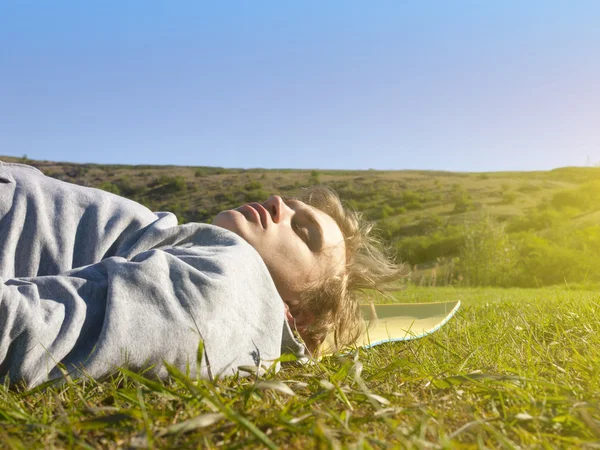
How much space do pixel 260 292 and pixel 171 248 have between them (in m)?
0.38

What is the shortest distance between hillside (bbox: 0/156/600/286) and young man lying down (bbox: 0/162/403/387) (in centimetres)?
1376

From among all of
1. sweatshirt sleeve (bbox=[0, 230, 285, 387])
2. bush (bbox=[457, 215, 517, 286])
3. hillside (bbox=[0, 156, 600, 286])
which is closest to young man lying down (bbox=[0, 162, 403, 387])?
sweatshirt sleeve (bbox=[0, 230, 285, 387])

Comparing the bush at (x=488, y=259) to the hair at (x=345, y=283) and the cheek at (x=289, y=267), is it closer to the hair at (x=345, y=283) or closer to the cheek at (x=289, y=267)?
the hair at (x=345, y=283)

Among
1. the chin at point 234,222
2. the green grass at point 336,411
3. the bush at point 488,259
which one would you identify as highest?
the chin at point 234,222

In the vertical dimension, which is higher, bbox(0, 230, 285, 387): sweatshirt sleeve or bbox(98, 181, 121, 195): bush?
bbox(0, 230, 285, 387): sweatshirt sleeve

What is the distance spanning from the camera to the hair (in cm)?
273

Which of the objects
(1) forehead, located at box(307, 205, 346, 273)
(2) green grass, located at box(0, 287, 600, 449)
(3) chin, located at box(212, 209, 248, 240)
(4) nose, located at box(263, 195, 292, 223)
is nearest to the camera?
(2) green grass, located at box(0, 287, 600, 449)

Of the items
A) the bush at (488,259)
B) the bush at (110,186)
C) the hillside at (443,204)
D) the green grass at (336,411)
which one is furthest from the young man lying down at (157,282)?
the bush at (110,186)

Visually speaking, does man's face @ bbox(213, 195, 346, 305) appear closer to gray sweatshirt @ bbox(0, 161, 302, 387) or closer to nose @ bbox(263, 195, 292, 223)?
nose @ bbox(263, 195, 292, 223)

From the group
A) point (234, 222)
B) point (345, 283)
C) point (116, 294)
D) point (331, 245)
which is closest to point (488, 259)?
point (345, 283)

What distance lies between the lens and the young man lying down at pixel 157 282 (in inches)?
61.7

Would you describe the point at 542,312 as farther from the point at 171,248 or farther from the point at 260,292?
the point at 171,248

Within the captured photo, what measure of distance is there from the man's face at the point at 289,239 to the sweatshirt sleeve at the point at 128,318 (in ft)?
1.69

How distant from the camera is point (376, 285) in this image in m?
3.25
